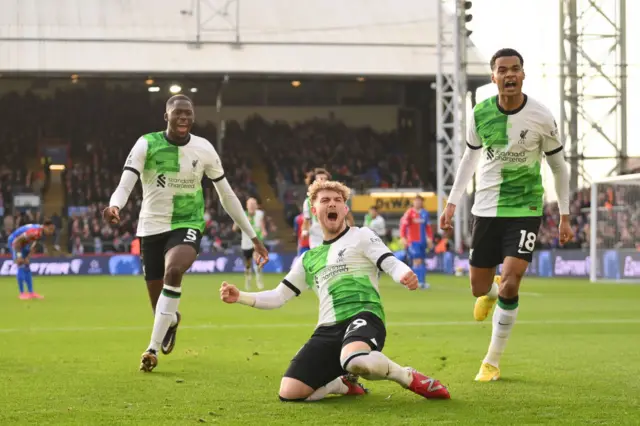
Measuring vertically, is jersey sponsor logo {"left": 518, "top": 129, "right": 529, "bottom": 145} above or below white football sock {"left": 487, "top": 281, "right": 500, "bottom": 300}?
above

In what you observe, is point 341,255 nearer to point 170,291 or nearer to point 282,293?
point 282,293

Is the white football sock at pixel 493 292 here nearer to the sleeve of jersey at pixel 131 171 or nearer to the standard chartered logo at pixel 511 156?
the standard chartered logo at pixel 511 156

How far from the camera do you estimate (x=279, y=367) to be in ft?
32.1

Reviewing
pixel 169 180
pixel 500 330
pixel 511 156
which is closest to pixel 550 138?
pixel 511 156

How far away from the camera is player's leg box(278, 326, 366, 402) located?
24.7 feet

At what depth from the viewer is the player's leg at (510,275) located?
876 cm

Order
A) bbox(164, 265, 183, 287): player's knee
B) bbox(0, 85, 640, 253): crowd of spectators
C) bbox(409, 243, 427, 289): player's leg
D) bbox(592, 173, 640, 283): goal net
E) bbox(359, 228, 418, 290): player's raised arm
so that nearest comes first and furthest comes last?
1. bbox(359, 228, 418, 290): player's raised arm
2. bbox(164, 265, 183, 287): player's knee
3. bbox(409, 243, 427, 289): player's leg
4. bbox(592, 173, 640, 283): goal net
5. bbox(0, 85, 640, 253): crowd of spectators

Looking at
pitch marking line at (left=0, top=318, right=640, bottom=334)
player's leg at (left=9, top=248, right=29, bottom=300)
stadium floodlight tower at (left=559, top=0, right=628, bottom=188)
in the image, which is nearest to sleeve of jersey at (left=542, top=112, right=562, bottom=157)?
pitch marking line at (left=0, top=318, right=640, bottom=334)

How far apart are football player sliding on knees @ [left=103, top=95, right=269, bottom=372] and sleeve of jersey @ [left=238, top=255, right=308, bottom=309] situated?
2.03 metres

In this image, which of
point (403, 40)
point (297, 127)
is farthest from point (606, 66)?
point (297, 127)

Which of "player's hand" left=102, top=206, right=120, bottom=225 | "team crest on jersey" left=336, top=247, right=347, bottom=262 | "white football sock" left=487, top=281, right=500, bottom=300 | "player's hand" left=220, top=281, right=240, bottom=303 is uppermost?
"player's hand" left=102, top=206, right=120, bottom=225

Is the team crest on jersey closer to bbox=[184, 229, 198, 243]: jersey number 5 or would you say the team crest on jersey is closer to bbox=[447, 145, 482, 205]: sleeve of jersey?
bbox=[447, 145, 482, 205]: sleeve of jersey

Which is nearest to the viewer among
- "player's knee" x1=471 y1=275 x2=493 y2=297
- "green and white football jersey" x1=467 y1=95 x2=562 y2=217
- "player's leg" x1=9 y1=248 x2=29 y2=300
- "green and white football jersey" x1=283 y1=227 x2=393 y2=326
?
"green and white football jersey" x1=283 y1=227 x2=393 y2=326

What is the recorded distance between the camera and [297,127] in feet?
177
